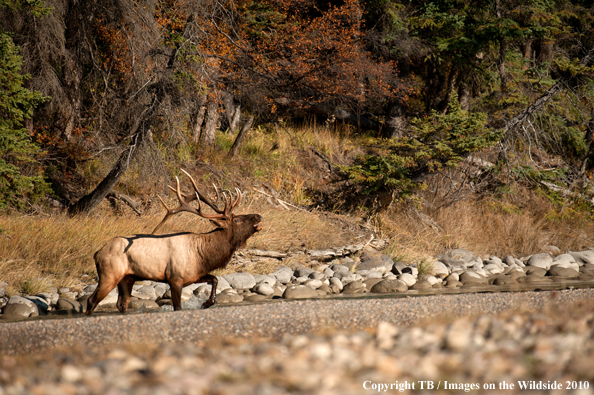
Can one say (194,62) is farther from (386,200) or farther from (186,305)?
(386,200)

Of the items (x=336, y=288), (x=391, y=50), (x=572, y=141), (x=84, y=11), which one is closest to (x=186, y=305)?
(x=336, y=288)

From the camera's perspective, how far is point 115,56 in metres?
12.6

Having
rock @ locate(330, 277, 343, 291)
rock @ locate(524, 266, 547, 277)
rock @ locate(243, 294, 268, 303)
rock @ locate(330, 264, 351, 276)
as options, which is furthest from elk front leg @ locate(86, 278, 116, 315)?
rock @ locate(524, 266, 547, 277)

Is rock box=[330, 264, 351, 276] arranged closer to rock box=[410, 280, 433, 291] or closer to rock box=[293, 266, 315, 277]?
rock box=[293, 266, 315, 277]

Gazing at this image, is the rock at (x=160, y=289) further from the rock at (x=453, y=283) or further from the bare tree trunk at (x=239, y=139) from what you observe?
the bare tree trunk at (x=239, y=139)

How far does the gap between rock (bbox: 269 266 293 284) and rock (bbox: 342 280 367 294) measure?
1.20 meters

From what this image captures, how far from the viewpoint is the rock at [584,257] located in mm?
12945

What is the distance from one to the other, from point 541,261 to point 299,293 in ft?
22.7

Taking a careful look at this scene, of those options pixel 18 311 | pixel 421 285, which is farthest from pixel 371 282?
pixel 18 311

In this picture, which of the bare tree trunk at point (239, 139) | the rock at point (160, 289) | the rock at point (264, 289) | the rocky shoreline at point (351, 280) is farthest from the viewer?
the bare tree trunk at point (239, 139)

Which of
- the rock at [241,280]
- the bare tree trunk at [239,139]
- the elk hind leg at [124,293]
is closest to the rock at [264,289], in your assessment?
the rock at [241,280]

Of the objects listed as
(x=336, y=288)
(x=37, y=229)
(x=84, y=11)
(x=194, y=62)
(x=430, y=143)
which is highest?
(x=84, y=11)

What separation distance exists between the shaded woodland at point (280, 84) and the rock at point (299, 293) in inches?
165

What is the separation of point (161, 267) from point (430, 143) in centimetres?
876
